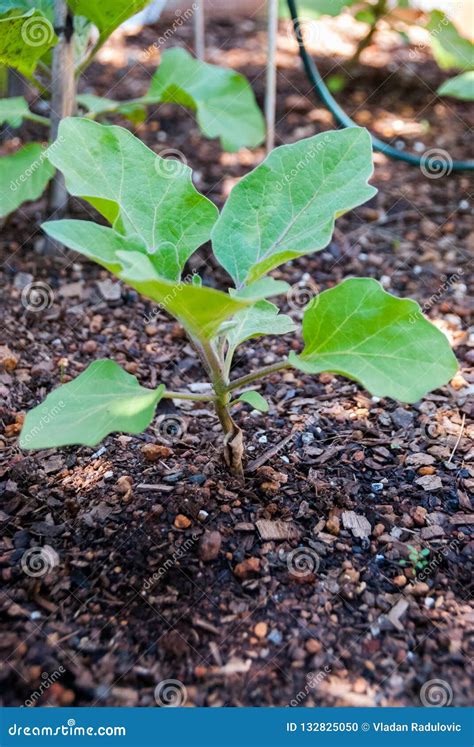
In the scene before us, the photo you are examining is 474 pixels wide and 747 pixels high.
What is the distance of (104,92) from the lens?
11.4 feet

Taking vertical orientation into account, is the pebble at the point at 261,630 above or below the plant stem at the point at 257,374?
below

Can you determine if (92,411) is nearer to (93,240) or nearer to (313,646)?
(93,240)

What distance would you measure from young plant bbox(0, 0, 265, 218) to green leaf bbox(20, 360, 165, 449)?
95 centimetres

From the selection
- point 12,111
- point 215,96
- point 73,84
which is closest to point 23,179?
point 12,111

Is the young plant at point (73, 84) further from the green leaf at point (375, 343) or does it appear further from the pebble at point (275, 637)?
the pebble at point (275, 637)

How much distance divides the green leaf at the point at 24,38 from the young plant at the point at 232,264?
63 cm

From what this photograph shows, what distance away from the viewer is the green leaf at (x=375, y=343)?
4.63 ft

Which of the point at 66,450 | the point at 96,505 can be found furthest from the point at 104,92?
the point at 96,505

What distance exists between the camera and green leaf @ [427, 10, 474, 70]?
10.3 feet

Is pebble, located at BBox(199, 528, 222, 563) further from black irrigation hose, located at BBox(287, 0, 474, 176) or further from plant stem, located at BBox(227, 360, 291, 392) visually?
black irrigation hose, located at BBox(287, 0, 474, 176)

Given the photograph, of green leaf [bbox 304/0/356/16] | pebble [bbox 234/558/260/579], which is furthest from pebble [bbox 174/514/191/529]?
green leaf [bbox 304/0/356/16]

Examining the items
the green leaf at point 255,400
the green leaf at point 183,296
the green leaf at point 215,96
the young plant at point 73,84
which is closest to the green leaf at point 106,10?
the young plant at point 73,84

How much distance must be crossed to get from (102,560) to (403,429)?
0.85 metres

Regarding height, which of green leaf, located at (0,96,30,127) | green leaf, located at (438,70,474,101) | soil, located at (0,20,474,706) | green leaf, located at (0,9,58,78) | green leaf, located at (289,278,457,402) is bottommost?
soil, located at (0,20,474,706)
